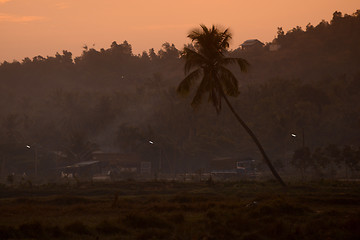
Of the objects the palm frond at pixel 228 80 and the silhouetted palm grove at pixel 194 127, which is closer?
the palm frond at pixel 228 80

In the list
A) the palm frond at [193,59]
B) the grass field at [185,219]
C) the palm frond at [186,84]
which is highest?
the palm frond at [193,59]

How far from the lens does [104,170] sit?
10781 cm

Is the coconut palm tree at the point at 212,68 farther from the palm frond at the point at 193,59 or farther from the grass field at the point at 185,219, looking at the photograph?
the grass field at the point at 185,219

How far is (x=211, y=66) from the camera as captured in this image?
5325 centimetres

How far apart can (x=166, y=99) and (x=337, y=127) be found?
44.5 m

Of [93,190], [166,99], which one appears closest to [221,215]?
[93,190]

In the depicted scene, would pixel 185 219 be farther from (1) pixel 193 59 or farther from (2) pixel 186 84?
(1) pixel 193 59

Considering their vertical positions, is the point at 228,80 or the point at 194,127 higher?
the point at 194,127

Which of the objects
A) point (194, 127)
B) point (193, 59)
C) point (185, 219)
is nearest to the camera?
point (185, 219)

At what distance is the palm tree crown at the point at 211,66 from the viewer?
52906 mm

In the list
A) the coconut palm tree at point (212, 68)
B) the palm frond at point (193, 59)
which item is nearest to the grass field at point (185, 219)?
the coconut palm tree at point (212, 68)

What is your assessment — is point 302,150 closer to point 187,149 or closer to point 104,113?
point 187,149

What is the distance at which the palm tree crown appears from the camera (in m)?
52.9

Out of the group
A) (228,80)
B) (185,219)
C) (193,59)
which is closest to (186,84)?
(193,59)
